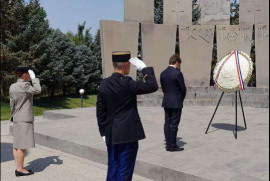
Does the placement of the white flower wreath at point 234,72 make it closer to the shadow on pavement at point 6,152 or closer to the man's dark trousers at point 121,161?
the man's dark trousers at point 121,161

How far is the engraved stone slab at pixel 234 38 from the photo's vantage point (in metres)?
14.9

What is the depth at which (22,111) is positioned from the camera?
176 inches

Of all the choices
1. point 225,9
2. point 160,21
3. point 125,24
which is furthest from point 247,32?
point 160,21

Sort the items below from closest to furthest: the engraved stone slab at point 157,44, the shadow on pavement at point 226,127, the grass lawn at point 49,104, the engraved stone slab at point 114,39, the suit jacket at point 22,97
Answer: the suit jacket at point 22,97 < the shadow on pavement at point 226,127 < the engraved stone slab at point 114,39 < the engraved stone slab at point 157,44 < the grass lawn at point 49,104

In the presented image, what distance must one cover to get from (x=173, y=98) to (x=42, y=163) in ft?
8.70

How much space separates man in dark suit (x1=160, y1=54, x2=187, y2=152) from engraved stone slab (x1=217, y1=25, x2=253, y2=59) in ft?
35.3

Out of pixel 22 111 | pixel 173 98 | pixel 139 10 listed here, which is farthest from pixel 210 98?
pixel 22 111

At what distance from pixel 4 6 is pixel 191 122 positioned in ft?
42.9

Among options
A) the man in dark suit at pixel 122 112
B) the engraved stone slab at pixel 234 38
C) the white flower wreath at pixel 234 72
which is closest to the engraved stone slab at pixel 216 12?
the engraved stone slab at pixel 234 38

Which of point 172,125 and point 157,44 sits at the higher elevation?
point 157,44

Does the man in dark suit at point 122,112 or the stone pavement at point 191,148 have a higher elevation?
the man in dark suit at point 122,112

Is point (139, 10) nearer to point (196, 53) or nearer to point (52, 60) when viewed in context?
point (196, 53)

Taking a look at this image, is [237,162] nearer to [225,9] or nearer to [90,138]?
[90,138]

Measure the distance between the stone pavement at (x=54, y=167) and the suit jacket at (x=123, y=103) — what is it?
5.28 feet
